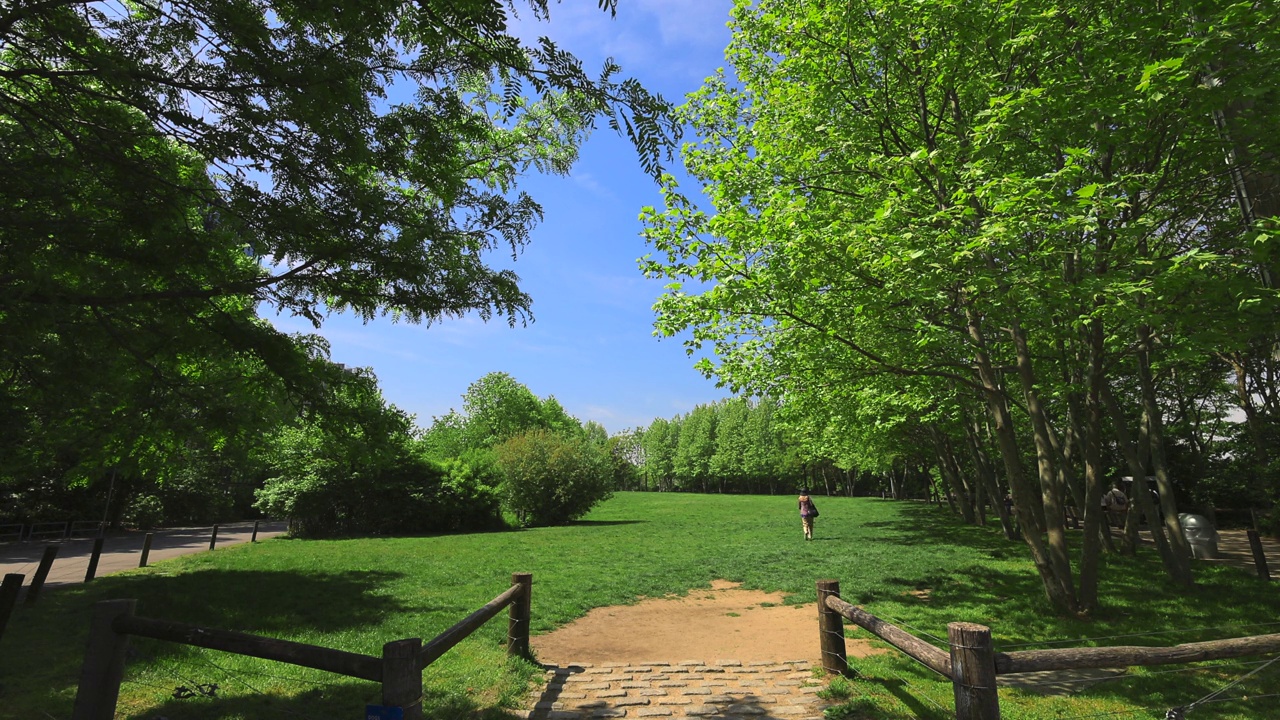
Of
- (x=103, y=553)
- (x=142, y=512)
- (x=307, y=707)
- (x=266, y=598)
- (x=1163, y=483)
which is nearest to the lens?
(x=307, y=707)

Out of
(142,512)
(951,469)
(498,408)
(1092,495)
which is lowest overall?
(142,512)

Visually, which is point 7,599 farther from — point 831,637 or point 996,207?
point 996,207

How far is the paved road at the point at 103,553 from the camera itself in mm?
14875

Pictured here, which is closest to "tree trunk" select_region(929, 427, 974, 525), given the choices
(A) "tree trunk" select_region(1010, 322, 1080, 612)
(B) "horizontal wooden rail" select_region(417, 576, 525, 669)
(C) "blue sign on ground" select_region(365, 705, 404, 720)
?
(A) "tree trunk" select_region(1010, 322, 1080, 612)

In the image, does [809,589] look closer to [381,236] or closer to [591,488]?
[381,236]

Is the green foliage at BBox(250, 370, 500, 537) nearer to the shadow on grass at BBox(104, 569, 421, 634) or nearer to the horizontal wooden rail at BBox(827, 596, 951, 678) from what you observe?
the shadow on grass at BBox(104, 569, 421, 634)

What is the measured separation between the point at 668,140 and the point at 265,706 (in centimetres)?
626

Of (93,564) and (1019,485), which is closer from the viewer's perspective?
(1019,485)

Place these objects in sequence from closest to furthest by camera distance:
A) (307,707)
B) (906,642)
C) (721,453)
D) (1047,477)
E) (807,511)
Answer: (906,642), (307,707), (1047,477), (807,511), (721,453)

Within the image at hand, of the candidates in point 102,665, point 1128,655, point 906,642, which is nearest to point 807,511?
point 906,642

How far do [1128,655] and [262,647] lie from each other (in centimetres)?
566

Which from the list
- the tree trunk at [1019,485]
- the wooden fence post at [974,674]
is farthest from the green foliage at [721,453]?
the wooden fence post at [974,674]

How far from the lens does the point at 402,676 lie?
370 centimetres

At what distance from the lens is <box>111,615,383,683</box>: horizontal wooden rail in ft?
12.4
